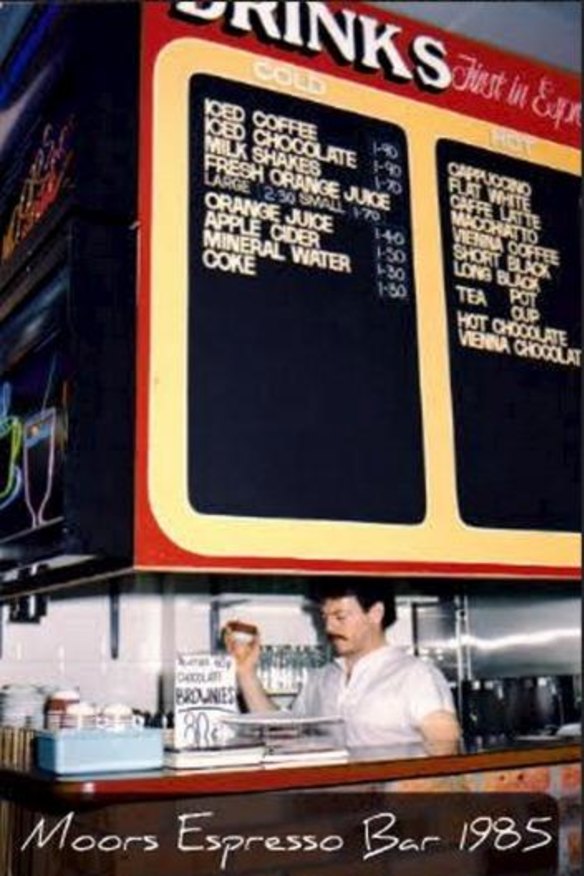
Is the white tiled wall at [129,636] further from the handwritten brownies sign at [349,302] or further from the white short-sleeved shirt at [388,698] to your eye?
the handwritten brownies sign at [349,302]

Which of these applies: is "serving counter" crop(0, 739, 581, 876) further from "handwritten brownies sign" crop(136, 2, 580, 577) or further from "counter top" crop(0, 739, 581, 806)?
"handwritten brownies sign" crop(136, 2, 580, 577)

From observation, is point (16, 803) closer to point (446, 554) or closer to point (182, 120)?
point (446, 554)

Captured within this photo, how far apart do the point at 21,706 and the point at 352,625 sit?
4.20 ft

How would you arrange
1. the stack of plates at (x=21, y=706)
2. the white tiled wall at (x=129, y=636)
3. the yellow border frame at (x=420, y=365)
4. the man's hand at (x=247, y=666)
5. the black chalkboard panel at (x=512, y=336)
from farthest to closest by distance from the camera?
1. the white tiled wall at (x=129, y=636)
2. the stack of plates at (x=21, y=706)
3. the man's hand at (x=247, y=666)
4. the black chalkboard panel at (x=512, y=336)
5. the yellow border frame at (x=420, y=365)

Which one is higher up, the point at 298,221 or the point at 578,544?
the point at 298,221

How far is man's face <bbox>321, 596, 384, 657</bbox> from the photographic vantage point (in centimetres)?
339

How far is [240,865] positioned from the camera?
2156 mm

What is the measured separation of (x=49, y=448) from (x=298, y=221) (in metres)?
0.85

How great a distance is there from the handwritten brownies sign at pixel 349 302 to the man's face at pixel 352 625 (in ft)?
2.80

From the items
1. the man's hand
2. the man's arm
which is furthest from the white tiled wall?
the man's arm

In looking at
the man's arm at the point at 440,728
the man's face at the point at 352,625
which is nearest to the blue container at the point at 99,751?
the man's arm at the point at 440,728

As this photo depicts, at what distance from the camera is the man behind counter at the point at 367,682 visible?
9.61ft

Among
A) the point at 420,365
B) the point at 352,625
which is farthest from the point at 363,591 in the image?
the point at 420,365

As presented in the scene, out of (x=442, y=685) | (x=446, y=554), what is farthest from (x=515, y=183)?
(x=442, y=685)
